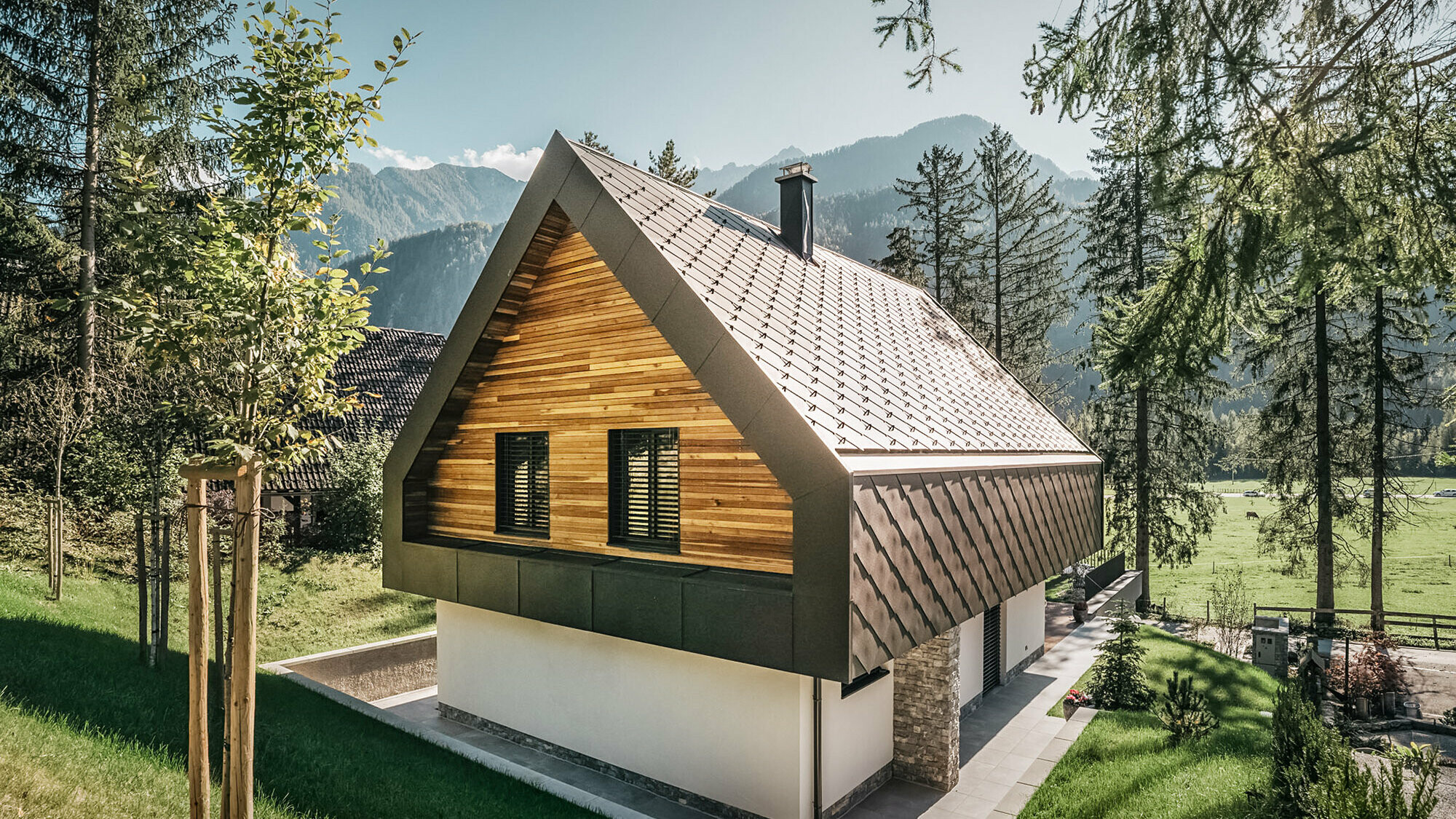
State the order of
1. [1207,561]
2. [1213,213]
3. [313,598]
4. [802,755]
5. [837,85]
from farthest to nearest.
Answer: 1. [1207,561]
2. [313,598]
3. [837,85]
4. [802,755]
5. [1213,213]

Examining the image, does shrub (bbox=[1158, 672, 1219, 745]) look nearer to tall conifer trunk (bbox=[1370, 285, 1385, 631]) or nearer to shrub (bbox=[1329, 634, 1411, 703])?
shrub (bbox=[1329, 634, 1411, 703])

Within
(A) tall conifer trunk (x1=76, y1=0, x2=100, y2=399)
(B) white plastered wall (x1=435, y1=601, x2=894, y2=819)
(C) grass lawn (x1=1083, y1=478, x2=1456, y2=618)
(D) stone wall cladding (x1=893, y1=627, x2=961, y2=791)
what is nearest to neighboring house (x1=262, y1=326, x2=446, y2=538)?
(A) tall conifer trunk (x1=76, y1=0, x2=100, y2=399)

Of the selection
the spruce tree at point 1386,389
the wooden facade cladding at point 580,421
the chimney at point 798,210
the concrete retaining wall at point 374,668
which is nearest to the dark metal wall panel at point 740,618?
the wooden facade cladding at point 580,421

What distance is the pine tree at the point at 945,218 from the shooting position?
2502 centimetres

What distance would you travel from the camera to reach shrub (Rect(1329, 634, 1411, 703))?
12.2 meters

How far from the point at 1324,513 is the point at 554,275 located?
1857cm

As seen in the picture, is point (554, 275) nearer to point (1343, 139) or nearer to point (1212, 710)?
point (1343, 139)

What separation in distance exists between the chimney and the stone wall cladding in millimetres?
6272

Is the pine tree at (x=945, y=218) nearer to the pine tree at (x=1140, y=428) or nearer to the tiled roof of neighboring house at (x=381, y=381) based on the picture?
the pine tree at (x=1140, y=428)

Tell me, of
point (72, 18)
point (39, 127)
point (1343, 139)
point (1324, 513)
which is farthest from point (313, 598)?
point (1324, 513)

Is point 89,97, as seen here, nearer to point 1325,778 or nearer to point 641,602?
point 641,602

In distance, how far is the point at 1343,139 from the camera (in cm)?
479

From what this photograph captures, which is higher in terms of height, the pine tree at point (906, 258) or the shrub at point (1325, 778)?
the pine tree at point (906, 258)

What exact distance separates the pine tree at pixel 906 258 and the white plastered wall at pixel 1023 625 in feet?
44.5
